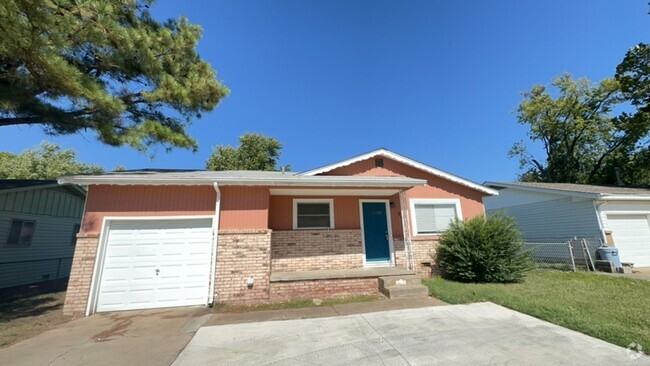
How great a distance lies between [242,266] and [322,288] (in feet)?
7.15

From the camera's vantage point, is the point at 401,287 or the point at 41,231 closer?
the point at 401,287

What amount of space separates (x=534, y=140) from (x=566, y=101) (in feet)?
13.9

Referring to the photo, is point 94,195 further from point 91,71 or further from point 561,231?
point 561,231

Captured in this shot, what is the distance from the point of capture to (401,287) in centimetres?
713

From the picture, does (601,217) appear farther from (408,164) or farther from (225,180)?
(225,180)

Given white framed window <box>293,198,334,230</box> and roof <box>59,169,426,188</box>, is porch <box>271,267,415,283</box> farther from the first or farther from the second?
roof <box>59,169,426,188</box>

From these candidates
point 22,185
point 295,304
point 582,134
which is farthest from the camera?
point 582,134

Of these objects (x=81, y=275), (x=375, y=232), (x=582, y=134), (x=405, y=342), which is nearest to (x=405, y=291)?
(x=375, y=232)

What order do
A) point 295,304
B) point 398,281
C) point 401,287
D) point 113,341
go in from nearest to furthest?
point 113,341 → point 295,304 → point 401,287 → point 398,281

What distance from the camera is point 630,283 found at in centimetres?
766

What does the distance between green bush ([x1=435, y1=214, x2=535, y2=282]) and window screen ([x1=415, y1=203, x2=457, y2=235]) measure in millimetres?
1005

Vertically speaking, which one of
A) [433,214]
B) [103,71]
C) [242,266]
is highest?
[103,71]

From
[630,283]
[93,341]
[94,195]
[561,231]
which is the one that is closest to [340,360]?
[93,341]

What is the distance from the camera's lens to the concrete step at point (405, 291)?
6914mm
